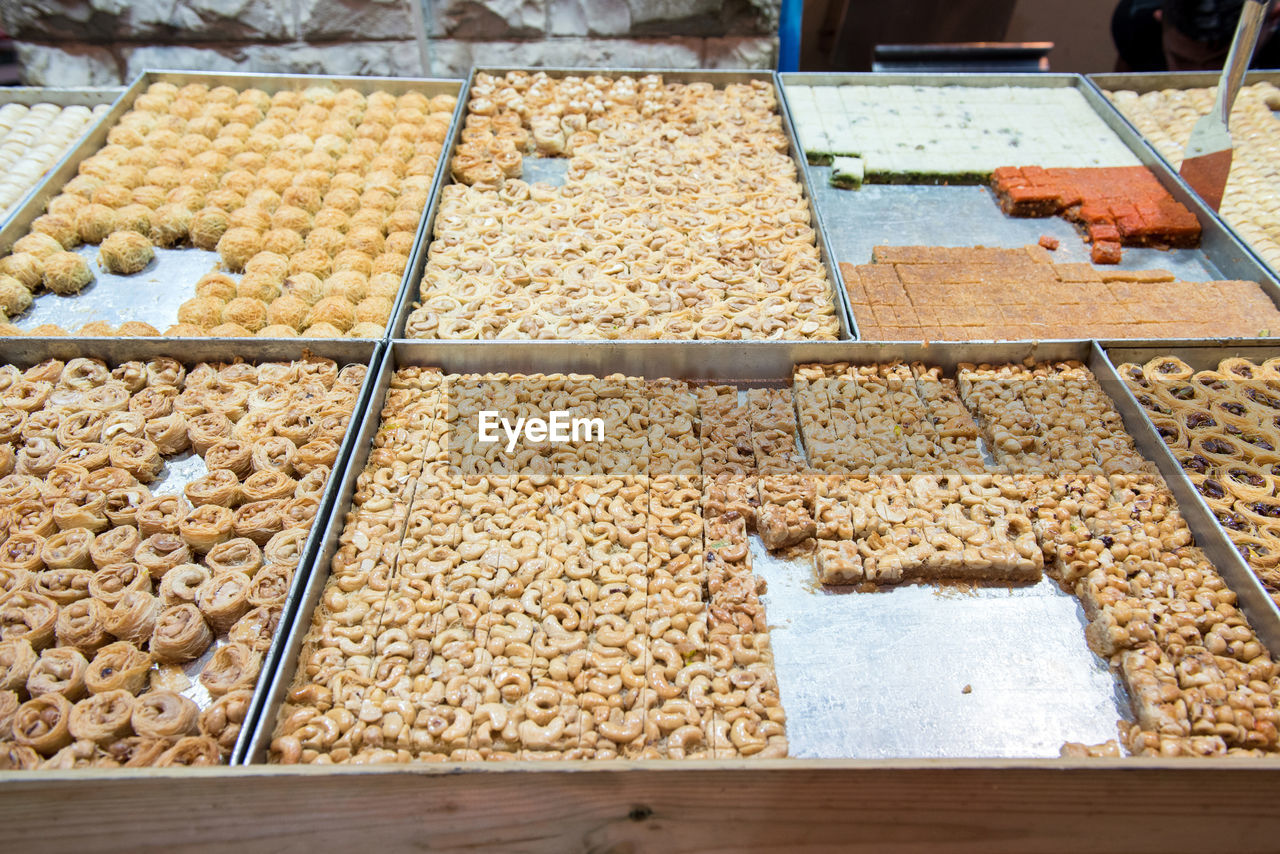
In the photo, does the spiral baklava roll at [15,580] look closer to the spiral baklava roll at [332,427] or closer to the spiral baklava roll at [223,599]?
the spiral baklava roll at [223,599]

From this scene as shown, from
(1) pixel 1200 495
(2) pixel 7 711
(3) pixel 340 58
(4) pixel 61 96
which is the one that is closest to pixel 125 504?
(2) pixel 7 711

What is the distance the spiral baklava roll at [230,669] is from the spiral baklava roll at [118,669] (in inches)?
9.0

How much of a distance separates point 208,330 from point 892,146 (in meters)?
4.66

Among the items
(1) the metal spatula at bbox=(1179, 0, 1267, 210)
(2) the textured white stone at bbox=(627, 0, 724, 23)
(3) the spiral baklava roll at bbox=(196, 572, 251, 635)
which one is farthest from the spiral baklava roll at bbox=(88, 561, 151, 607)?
(1) the metal spatula at bbox=(1179, 0, 1267, 210)

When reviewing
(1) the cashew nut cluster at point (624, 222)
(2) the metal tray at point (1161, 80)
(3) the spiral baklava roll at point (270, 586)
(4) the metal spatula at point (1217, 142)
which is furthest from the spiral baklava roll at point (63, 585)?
(2) the metal tray at point (1161, 80)

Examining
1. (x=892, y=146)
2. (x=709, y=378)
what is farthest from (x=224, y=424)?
(x=892, y=146)

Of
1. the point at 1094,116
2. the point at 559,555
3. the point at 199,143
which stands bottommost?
the point at 559,555

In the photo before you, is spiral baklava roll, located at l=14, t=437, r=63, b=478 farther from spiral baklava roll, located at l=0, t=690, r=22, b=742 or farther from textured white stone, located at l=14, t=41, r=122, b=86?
textured white stone, located at l=14, t=41, r=122, b=86

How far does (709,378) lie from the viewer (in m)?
4.07

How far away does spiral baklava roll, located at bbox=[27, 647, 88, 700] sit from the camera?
267cm

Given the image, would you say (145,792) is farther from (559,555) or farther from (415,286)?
(415,286)

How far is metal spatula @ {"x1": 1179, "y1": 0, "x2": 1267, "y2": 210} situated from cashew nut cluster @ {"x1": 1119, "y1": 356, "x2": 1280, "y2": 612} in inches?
73.5

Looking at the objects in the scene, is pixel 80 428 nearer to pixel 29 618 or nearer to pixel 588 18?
pixel 29 618

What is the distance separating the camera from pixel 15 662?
272cm
